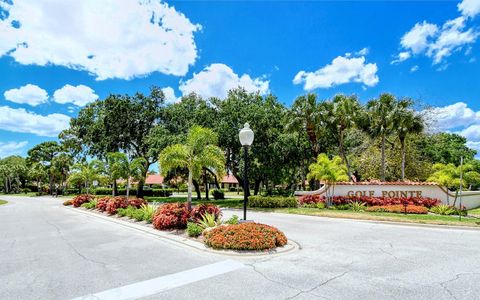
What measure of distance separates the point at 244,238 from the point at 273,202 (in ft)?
48.2

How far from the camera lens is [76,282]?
6340 mm

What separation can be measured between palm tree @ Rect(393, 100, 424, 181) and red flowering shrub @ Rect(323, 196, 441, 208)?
27.9 feet

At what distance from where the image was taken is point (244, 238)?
8.96m

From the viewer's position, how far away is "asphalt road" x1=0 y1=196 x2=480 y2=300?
5703mm

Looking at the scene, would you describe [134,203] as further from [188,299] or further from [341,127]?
[341,127]

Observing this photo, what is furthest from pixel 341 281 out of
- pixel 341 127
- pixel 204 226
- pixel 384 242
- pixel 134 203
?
pixel 341 127

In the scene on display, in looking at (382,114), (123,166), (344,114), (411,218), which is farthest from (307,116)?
(123,166)

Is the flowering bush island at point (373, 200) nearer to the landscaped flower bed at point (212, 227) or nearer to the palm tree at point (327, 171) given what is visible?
the palm tree at point (327, 171)

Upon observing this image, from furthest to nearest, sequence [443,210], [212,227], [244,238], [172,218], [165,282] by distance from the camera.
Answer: [443,210], [172,218], [212,227], [244,238], [165,282]

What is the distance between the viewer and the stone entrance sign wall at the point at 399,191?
20.9 metres

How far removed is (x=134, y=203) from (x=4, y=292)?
1347 centimetres

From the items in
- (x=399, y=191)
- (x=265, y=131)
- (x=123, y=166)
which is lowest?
(x=399, y=191)

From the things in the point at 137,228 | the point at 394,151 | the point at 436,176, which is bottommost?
the point at 137,228

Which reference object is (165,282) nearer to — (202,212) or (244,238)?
(244,238)
